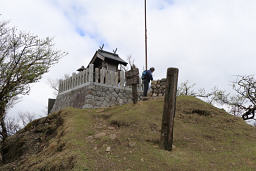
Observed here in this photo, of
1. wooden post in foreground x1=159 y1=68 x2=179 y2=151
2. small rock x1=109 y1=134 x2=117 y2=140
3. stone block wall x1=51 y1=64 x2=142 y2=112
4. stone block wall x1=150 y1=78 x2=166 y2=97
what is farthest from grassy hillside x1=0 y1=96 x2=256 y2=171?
stone block wall x1=150 y1=78 x2=166 y2=97

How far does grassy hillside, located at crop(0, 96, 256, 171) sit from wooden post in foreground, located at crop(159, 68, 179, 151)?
0.30 meters

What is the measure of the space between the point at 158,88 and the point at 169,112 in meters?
7.14

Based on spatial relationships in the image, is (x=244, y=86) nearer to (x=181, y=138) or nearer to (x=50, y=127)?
(x=181, y=138)

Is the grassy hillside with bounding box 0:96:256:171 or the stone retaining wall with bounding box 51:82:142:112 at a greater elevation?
the stone retaining wall with bounding box 51:82:142:112

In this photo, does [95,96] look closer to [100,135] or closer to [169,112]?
[100,135]

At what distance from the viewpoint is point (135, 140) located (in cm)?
602

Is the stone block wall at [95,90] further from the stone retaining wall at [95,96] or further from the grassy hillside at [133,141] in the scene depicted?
the grassy hillside at [133,141]

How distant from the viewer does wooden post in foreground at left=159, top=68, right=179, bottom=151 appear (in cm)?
567

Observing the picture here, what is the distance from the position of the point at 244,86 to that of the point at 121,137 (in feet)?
40.0

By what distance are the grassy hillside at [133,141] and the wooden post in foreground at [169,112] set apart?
0.98 ft

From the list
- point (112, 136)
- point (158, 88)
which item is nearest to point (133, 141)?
point (112, 136)

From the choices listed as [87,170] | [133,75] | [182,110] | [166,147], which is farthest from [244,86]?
[87,170]

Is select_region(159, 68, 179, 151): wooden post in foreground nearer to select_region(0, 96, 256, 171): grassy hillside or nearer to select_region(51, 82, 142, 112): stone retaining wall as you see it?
select_region(0, 96, 256, 171): grassy hillside

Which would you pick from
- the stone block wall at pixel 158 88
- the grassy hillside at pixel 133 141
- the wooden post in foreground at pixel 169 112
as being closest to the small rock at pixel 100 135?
the grassy hillside at pixel 133 141
